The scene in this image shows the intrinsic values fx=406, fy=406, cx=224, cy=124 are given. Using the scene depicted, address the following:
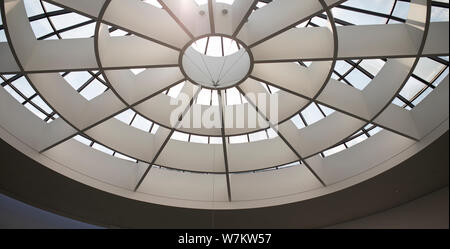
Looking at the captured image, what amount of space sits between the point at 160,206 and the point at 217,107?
496 cm

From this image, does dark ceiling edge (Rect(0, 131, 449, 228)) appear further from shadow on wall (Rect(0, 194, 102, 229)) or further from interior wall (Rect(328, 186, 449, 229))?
shadow on wall (Rect(0, 194, 102, 229))

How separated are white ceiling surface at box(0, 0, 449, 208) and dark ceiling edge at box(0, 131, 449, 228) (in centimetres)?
37

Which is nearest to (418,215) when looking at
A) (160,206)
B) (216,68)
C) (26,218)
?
(216,68)

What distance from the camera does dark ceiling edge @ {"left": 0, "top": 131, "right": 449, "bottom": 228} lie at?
14430 mm

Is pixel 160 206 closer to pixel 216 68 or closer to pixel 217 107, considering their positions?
pixel 217 107

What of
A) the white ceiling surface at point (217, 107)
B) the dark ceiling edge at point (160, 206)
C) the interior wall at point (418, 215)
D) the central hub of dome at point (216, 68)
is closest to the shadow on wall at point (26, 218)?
the dark ceiling edge at point (160, 206)

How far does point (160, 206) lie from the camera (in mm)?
16328

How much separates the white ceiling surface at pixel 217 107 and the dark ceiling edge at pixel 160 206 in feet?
1.22

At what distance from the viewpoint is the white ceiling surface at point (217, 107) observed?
35.1 feet

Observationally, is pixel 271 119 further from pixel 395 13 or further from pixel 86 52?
pixel 86 52

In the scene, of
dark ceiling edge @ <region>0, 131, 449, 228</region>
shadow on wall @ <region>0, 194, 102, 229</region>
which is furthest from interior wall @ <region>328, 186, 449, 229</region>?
shadow on wall @ <region>0, 194, 102, 229</region>

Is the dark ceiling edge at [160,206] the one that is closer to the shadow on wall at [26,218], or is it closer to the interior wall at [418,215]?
the interior wall at [418,215]

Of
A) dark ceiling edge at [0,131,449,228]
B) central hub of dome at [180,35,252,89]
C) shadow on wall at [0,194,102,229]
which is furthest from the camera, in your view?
shadow on wall at [0,194,102,229]

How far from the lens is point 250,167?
15258 millimetres
